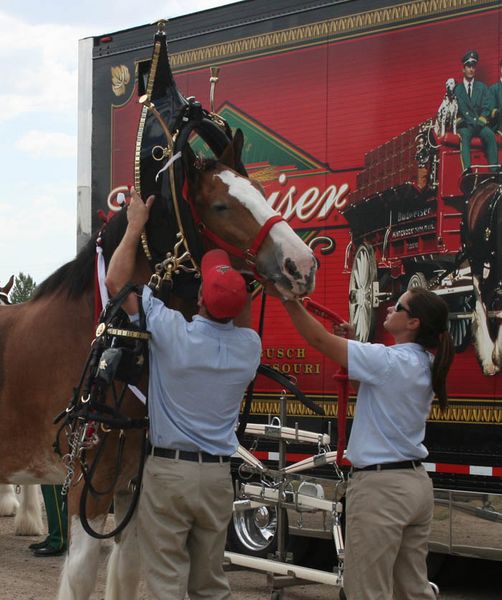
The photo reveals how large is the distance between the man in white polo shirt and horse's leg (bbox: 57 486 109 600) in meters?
0.29

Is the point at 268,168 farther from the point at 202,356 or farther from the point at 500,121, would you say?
the point at 202,356

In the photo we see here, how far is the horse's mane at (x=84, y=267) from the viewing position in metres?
4.02

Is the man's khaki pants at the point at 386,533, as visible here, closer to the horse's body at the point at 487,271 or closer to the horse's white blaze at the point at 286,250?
the horse's white blaze at the point at 286,250

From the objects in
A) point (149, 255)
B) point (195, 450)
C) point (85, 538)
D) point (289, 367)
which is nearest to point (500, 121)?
point (289, 367)

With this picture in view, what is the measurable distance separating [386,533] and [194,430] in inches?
32.2

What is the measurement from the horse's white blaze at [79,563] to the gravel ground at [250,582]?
93.7 inches

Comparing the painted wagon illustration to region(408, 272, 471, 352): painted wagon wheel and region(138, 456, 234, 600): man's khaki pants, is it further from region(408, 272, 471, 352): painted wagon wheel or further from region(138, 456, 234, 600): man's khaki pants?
region(138, 456, 234, 600): man's khaki pants

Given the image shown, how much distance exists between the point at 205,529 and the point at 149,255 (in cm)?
109

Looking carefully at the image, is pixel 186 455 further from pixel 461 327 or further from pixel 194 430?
pixel 461 327

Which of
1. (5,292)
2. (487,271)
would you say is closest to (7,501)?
(5,292)

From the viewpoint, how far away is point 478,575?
6879 mm

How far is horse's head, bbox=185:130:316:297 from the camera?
11.1 ft

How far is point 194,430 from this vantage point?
348cm

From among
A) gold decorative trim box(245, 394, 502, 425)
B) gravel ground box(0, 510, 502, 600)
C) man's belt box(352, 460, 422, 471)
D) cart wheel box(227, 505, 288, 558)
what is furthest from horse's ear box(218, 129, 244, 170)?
cart wheel box(227, 505, 288, 558)
